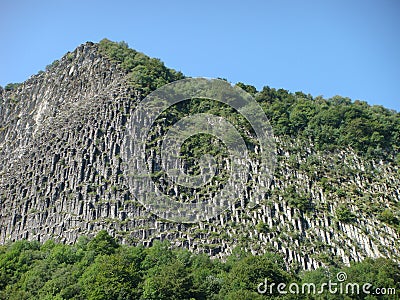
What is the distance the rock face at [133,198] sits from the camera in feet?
208

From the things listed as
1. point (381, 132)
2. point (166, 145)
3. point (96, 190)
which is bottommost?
point (96, 190)

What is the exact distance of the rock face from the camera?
2491 inches

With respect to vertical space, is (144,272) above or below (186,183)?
below

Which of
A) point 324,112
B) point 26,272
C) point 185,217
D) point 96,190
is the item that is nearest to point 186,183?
point 185,217

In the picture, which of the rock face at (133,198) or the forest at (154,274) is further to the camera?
the rock face at (133,198)

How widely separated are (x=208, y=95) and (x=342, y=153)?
2632 cm

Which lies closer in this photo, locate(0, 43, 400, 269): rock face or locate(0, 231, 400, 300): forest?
locate(0, 231, 400, 300): forest

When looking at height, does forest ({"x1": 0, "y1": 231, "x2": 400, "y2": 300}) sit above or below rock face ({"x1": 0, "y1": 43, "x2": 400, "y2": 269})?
below

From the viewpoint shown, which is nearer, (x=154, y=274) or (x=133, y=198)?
(x=154, y=274)

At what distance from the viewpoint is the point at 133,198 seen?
6812 cm

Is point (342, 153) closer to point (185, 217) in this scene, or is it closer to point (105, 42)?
point (185, 217)

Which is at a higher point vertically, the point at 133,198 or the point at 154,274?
the point at 133,198

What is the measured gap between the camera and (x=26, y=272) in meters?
55.0

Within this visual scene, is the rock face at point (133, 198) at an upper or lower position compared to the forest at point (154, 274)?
upper
